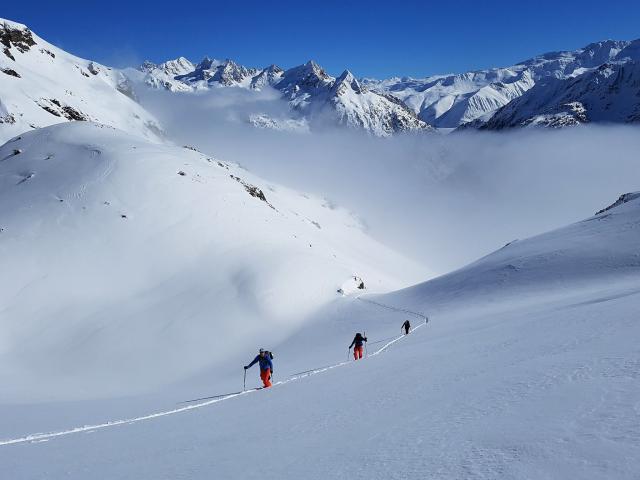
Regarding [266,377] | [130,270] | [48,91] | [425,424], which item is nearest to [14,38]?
[48,91]

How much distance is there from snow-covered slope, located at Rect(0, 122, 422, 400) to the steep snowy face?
146ft

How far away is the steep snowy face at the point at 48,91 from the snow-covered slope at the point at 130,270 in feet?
146

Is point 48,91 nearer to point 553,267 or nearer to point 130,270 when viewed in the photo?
point 130,270

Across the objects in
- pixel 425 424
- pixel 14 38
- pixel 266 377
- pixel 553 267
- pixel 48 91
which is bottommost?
pixel 425 424

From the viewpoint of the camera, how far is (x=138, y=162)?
197ft

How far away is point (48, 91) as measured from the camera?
Result: 123m

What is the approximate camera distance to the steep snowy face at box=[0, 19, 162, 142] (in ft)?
341

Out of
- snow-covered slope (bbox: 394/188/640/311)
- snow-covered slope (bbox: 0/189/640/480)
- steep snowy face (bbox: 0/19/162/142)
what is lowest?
snow-covered slope (bbox: 0/189/640/480)

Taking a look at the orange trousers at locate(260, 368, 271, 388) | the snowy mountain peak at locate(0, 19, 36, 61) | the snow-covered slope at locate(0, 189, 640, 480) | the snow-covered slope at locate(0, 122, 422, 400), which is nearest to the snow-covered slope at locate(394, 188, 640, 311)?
the snow-covered slope at locate(0, 122, 422, 400)

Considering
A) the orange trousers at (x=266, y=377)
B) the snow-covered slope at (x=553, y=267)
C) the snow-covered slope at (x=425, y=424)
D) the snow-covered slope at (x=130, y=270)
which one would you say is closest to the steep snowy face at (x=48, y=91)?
the snow-covered slope at (x=130, y=270)

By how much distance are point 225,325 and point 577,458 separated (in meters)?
35.9

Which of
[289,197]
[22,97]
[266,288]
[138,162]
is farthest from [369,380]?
[289,197]

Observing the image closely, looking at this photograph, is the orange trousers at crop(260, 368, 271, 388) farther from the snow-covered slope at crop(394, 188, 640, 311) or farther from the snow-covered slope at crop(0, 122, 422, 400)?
the snow-covered slope at crop(394, 188, 640, 311)

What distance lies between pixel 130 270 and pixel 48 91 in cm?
10473
